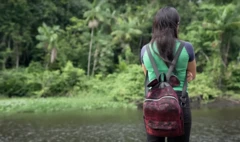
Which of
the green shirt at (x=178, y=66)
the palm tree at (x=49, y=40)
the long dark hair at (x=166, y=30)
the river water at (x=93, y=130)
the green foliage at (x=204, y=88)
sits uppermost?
the palm tree at (x=49, y=40)

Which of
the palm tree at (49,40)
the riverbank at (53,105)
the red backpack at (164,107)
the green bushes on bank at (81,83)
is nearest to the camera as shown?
the red backpack at (164,107)

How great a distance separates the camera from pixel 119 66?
80.7 ft

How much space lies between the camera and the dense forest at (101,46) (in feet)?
70.1

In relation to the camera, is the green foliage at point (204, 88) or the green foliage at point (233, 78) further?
the green foliage at point (233, 78)

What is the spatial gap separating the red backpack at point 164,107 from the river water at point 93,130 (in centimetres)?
663

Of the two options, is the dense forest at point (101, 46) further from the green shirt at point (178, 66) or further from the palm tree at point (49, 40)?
the green shirt at point (178, 66)

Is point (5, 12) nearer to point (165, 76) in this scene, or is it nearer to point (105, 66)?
point (105, 66)

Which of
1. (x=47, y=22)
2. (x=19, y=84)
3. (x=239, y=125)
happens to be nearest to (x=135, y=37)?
(x=47, y=22)

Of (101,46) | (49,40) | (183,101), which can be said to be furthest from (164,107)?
(101,46)

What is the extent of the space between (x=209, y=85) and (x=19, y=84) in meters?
11.9

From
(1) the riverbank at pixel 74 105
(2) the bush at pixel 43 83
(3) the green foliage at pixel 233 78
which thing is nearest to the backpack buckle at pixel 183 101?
(1) the riverbank at pixel 74 105

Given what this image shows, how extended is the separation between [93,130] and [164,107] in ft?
29.3

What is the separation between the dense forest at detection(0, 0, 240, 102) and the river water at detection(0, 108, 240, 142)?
6680 mm

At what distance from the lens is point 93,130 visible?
1088 cm
